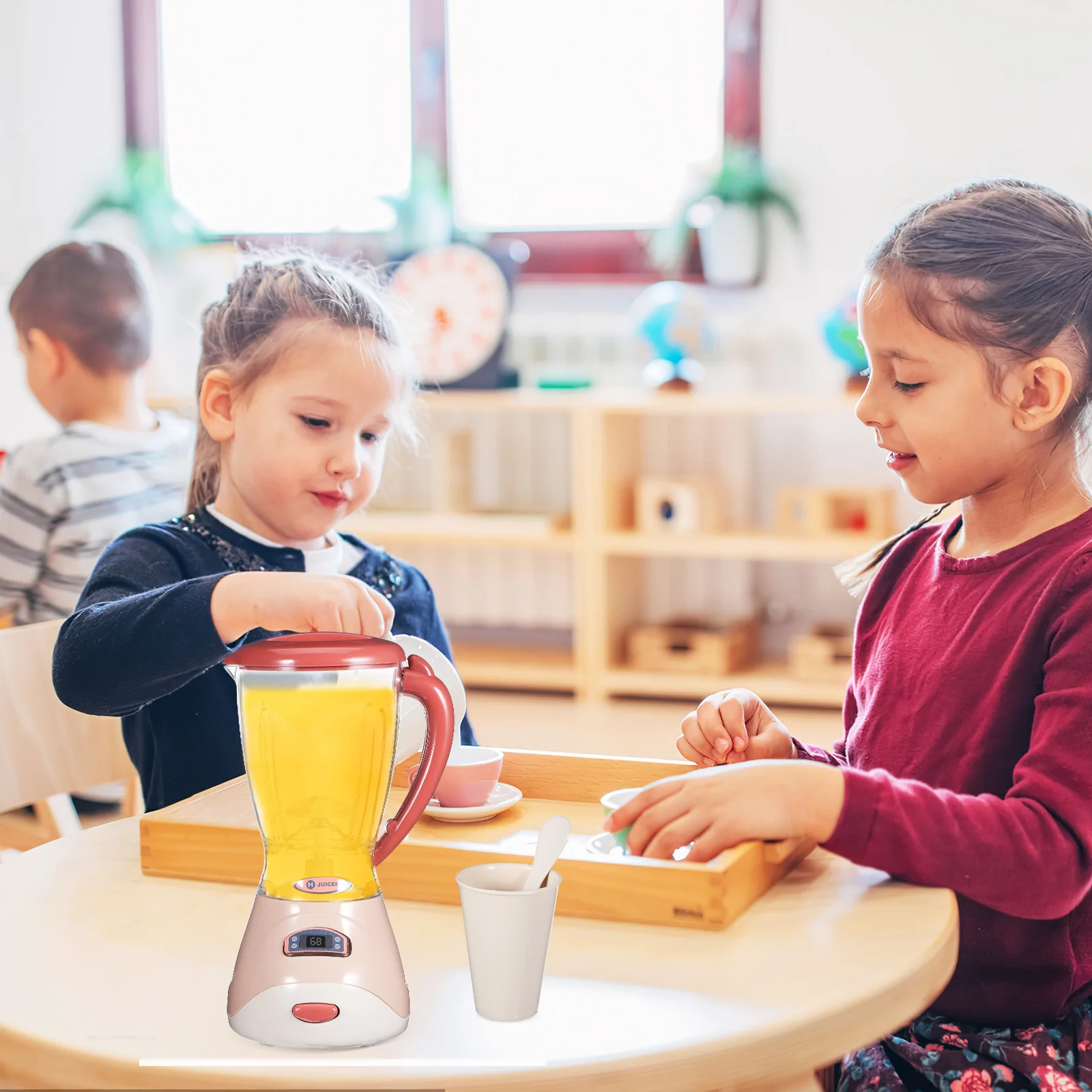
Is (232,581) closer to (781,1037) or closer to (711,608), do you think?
(781,1037)

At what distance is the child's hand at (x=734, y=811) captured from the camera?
32.9 inches

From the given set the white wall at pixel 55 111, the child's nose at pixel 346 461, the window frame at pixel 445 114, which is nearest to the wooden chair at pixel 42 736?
the child's nose at pixel 346 461

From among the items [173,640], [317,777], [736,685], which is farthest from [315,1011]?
[736,685]

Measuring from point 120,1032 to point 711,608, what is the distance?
3.25 m

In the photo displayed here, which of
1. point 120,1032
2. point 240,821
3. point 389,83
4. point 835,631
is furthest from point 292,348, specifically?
point 389,83

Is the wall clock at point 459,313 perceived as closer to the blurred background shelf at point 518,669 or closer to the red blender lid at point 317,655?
the blurred background shelf at point 518,669

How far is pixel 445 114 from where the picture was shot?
155 inches

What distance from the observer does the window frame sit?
11.9 ft

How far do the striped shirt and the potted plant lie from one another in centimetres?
190

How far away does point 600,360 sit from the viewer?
385cm

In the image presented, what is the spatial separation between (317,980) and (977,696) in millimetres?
579

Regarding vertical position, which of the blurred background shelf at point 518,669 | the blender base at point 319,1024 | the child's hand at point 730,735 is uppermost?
the blender base at point 319,1024

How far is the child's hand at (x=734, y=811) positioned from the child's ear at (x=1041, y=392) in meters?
0.36

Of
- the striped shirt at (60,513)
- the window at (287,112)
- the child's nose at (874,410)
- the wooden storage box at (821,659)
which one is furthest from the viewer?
the window at (287,112)
